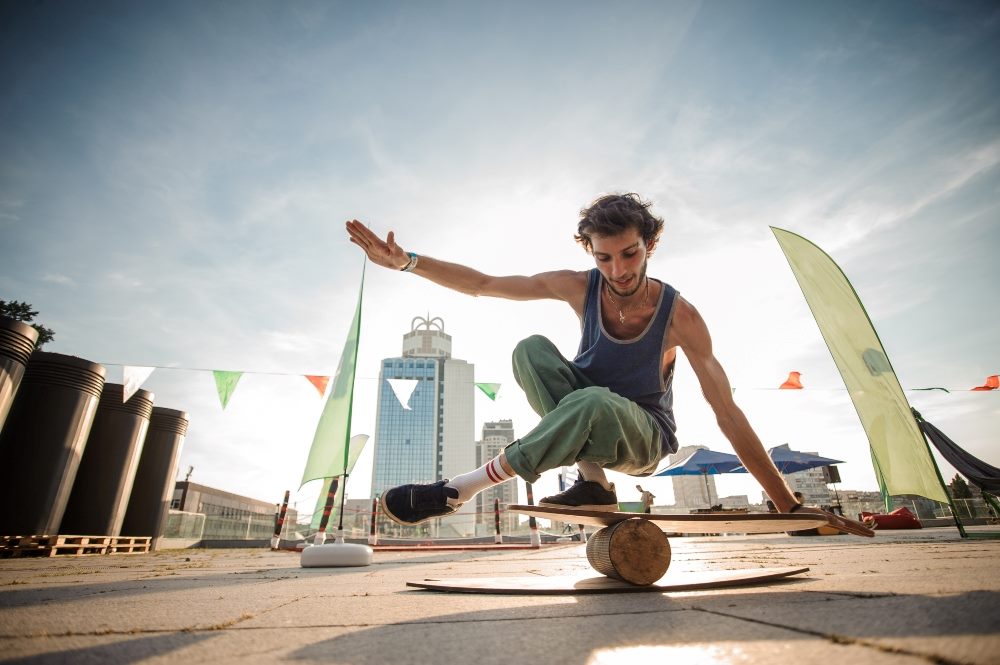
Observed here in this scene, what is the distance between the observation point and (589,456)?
1892mm

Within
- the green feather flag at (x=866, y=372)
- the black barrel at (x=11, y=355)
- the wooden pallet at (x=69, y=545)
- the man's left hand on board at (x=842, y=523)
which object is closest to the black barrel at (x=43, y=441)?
the wooden pallet at (x=69, y=545)

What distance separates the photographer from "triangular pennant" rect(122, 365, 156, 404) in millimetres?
8602

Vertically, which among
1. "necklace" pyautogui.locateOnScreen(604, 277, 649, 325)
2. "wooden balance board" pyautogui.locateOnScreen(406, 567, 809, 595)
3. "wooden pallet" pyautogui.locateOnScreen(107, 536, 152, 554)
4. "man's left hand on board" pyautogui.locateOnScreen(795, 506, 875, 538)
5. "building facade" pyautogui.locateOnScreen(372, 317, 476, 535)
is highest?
"building facade" pyautogui.locateOnScreen(372, 317, 476, 535)

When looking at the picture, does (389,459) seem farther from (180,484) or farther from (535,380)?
(535,380)

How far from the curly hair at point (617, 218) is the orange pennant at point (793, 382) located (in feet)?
37.4

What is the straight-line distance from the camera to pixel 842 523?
1.83 meters

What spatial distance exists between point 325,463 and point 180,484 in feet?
68.3

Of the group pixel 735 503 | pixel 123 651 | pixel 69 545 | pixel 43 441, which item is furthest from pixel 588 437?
pixel 735 503

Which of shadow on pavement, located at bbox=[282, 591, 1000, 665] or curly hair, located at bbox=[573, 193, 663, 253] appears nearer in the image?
shadow on pavement, located at bbox=[282, 591, 1000, 665]

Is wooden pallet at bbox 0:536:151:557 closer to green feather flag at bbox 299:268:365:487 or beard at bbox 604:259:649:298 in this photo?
green feather flag at bbox 299:268:365:487

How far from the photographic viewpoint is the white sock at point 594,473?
2029mm

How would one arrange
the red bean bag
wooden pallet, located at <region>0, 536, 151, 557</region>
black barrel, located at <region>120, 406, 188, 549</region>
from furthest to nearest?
the red bean bag, black barrel, located at <region>120, 406, 188, 549</region>, wooden pallet, located at <region>0, 536, 151, 557</region>

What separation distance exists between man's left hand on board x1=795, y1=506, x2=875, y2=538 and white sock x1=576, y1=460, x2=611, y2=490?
77 cm

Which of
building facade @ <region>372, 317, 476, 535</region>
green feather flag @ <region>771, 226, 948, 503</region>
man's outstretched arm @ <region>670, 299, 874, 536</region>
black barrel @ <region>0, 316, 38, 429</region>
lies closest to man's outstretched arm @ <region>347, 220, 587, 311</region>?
man's outstretched arm @ <region>670, 299, 874, 536</region>
